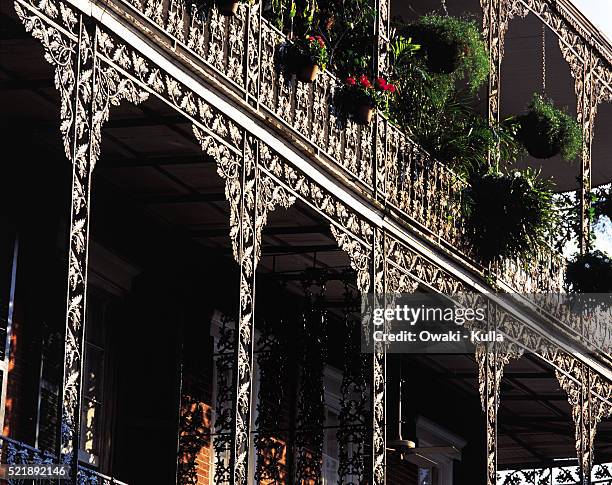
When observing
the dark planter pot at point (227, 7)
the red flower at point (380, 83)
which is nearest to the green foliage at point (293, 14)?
the red flower at point (380, 83)

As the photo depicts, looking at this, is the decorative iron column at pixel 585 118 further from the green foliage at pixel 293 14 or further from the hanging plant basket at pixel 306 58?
the hanging plant basket at pixel 306 58

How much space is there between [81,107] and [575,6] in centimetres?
1076

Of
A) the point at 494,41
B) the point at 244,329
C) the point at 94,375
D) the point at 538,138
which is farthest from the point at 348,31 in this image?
the point at 244,329

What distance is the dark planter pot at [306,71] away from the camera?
1343cm

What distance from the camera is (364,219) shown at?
14.4m

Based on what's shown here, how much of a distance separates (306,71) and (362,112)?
1187mm

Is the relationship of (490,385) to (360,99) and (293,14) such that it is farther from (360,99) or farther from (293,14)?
(293,14)

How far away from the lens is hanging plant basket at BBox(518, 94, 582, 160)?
19.7m

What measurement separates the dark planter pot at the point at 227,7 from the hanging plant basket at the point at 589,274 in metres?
8.34

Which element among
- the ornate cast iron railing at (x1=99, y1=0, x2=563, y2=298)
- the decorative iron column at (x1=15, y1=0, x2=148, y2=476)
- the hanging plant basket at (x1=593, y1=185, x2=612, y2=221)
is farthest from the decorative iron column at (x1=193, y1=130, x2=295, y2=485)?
the hanging plant basket at (x1=593, y1=185, x2=612, y2=221)

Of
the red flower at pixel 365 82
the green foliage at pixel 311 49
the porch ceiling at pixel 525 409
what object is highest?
the red flower at pixel 365 82

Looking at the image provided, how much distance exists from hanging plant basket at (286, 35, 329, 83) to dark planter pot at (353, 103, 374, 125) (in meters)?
1.00

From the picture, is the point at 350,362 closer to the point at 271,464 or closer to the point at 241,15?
the point at 271,464

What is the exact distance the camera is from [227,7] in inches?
480
